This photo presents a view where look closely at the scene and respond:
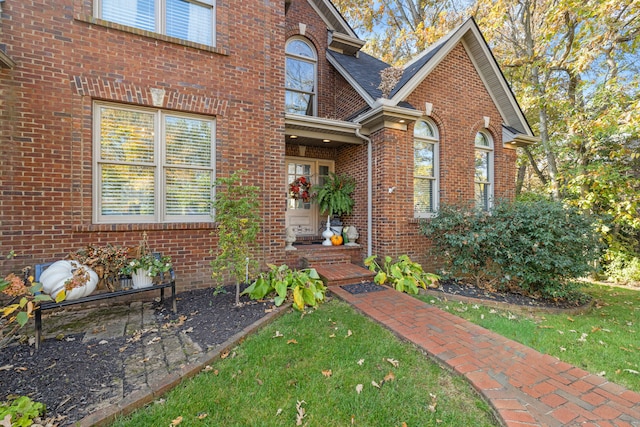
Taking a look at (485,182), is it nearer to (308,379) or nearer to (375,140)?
(375,140)

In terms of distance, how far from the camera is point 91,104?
4422 millimetres

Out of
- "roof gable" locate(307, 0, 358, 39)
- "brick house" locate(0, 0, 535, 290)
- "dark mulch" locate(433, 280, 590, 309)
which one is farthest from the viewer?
"roof gable" locate(307, 0, 358, 39)

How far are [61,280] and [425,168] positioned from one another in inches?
278

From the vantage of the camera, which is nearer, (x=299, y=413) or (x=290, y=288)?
(x=299, y=413)

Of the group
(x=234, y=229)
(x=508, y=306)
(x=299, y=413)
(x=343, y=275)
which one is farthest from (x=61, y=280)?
(x=508, y=306)

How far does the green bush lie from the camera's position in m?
5.14

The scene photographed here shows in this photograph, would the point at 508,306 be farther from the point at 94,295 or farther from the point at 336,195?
the point at 94,295

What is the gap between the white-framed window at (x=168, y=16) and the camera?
4.67 m

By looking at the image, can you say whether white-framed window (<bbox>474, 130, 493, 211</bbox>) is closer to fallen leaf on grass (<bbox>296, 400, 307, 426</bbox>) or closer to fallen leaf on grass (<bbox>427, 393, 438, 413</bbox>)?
fallen leaf on grass (<bbox>427, 393, 438, 413</bbox>)

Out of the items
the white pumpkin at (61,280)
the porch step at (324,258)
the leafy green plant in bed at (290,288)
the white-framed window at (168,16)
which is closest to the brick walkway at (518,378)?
the leafy green plant in bed at (290,288)

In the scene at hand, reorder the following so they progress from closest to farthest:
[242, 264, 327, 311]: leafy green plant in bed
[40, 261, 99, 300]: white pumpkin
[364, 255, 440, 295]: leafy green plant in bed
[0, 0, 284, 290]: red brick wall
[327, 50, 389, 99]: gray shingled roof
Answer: [40, 261, 99, 300]: white pumpkin < [0, 0, 284, 290]: red brick wall < [242, 264, 327, 311]: leafy green plant in bed < [364, 255, 440, 295]: leafy green plant in bed < [327, 50, 389, 99]: gray shingled roof

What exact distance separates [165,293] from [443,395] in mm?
4473

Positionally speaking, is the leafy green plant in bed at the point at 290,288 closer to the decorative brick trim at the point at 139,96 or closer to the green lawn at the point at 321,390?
the green lawn at the point at 321,390

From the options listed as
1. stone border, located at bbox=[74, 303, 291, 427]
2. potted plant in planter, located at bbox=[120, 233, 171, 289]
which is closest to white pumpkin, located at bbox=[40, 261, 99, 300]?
potted plant in planter, located at bbox=[120, 233, 171, 289]
